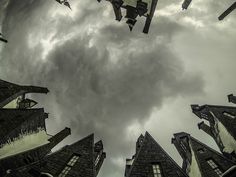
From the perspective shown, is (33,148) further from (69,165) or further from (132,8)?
(132,8)

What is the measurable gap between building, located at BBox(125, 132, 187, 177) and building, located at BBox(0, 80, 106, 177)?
3.13m

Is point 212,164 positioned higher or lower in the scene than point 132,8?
lower

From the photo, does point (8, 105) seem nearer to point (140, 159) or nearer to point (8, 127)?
point (8, 127)

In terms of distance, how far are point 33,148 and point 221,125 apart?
17449mm

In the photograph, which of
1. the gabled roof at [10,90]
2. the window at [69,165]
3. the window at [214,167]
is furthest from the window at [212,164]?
the gabled roof at [10,90]

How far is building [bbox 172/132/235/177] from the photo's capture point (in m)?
15.5

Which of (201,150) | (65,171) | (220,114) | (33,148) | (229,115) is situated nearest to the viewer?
(65,171)

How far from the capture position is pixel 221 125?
19938mm

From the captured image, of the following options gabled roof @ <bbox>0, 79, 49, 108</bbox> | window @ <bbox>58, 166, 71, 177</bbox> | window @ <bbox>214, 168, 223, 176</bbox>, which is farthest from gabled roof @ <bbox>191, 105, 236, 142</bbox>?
gabled roof @ <bbox>0, 79, 49, 108</bbox>

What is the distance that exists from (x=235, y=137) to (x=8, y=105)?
2071cm

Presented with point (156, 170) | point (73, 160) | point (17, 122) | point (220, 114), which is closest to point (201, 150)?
point (220, 114)

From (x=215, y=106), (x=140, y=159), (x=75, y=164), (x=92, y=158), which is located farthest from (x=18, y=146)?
(x=215, y=106)

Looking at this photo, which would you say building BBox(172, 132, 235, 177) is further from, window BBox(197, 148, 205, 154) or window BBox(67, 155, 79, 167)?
window BBox(67, 155, 79, 167)

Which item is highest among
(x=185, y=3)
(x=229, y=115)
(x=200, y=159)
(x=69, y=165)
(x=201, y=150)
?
(x=229, y=115)
